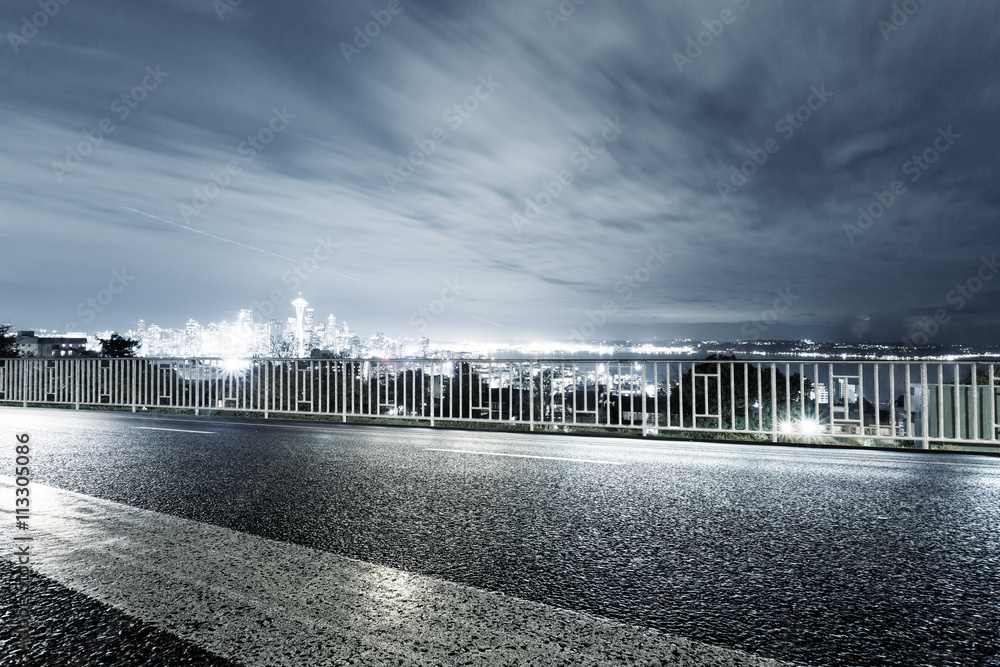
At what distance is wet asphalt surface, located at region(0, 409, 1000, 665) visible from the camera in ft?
8.36

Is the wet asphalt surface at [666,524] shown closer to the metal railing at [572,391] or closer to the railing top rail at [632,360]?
the metal railing at [572,391]

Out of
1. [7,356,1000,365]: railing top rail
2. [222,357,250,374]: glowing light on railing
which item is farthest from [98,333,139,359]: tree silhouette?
[222,357,250,374]: glowing light on railing

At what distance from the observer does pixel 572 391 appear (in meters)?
11.4

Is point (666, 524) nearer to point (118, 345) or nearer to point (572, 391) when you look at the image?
point (572, 391)

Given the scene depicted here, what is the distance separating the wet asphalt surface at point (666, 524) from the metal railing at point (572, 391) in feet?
4.69

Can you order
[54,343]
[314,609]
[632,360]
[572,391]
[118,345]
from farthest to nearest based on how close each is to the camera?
[54,343] < [118,345] < [572,391] < [632,360] < [314,609]

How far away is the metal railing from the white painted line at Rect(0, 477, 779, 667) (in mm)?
7544

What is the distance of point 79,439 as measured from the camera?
28.4 feet

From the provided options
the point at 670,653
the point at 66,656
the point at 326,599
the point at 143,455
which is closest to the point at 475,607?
the point at 326,599

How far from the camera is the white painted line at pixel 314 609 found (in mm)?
2199

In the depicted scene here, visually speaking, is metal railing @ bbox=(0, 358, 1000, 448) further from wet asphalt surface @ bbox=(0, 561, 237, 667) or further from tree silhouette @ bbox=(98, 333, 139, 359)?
tree silhouette @ bbox=(98, 333, 139, 359)

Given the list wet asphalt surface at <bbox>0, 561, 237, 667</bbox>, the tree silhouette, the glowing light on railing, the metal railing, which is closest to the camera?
→ wet asphalt surface at <bbox>0, 561, 237, 667</bbox>

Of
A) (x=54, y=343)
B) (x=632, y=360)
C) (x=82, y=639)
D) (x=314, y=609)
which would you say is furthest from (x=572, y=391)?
(x=54, y=343)

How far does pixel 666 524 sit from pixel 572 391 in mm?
7322
